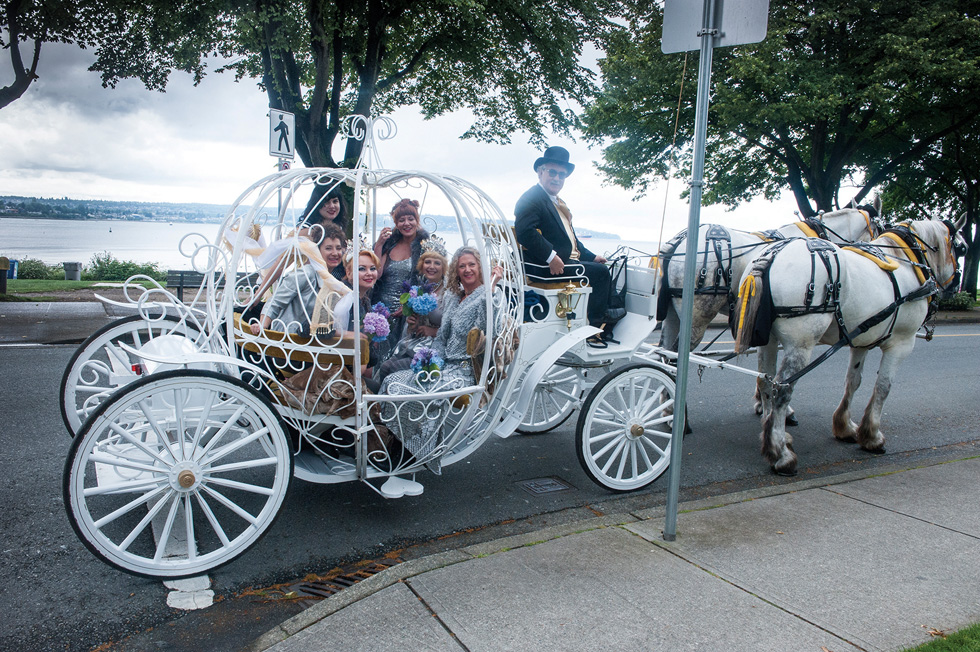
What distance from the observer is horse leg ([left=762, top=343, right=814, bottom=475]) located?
5346 millimetres

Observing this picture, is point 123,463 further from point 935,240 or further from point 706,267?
point 935,240

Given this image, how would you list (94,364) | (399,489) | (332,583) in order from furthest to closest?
(94,364) < (399,489) < (332,583)

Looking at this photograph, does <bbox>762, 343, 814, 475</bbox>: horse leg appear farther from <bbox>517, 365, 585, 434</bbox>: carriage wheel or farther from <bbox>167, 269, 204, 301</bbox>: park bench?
<bbox>167, 269, 204, 301</bbox>: park bench

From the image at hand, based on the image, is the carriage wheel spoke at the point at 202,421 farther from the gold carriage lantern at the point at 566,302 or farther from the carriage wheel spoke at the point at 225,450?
the gold carriage lantern at the point at 566,302

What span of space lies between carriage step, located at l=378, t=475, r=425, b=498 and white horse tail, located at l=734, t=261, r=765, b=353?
9.65 ft

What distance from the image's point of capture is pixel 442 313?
4.39 m

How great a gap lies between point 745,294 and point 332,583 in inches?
151

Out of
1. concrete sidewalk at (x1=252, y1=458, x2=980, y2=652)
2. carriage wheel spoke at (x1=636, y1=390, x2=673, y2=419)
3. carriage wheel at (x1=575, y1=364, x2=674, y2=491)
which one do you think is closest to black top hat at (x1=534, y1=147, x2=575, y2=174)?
carriage wheel at (x1=575, y1=364, x2=674, y2=491)

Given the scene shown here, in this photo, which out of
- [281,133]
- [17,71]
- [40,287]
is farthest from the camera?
[40,287]

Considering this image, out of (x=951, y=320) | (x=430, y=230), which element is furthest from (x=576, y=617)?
(x=951, y=320)

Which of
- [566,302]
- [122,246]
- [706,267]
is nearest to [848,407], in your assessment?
[706,267]

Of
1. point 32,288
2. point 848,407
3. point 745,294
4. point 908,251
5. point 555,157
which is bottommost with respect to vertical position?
point 32,288

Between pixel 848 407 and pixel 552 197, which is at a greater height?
pixel 552 197

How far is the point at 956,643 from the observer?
284 cm
